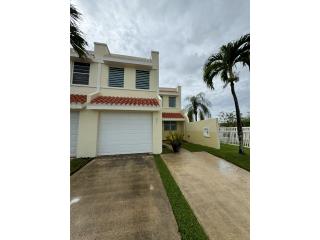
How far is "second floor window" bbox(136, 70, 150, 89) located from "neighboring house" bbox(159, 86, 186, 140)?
757cm

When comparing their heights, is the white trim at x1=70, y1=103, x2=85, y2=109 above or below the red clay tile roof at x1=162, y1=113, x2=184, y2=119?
below

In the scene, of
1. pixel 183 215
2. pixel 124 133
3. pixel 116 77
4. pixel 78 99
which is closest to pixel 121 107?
pixel 124 133

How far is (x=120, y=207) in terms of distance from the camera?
3.56m

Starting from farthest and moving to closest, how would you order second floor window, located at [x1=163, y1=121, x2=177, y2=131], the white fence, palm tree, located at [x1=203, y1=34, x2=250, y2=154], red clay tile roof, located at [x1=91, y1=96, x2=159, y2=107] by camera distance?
second floor window, located at [x1=163, y1=121, x2=177, y2=131], the white fence, red clay tile roof, located at [x1=91, y1=96, x2=159, y2=107], palm tree, located at [x1=203, y1=34, x2=250, y2=154]

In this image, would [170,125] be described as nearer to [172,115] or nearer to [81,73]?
[172,115]

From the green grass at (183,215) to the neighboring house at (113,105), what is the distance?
510cm

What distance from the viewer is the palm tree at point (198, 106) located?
24.2 metres

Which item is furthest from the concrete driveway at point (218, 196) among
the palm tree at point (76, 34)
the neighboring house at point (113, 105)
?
the palm tree at point (76, 34)

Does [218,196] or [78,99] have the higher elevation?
[78,99]

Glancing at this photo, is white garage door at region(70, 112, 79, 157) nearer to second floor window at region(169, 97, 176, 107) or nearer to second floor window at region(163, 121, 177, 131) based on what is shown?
second floor window at region(163, 121, 177, 131)

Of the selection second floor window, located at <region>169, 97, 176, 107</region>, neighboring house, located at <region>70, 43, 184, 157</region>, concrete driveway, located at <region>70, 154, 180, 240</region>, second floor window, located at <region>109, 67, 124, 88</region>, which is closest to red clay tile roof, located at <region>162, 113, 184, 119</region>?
second floor window, located at <region>169, 97, 176, 107</region>

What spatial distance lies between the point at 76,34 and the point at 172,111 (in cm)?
1616

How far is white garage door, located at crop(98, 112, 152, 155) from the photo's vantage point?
905cm
